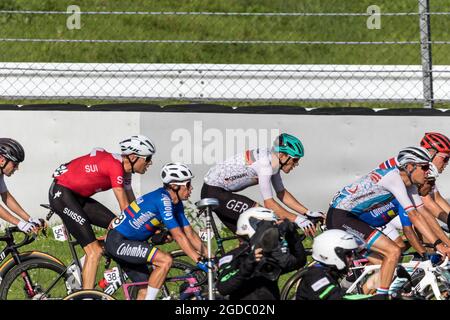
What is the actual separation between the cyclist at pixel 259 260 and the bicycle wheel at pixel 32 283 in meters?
2.34

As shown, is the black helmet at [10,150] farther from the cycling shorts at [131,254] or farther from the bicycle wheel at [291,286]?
the bicycle wheel at [291,286]

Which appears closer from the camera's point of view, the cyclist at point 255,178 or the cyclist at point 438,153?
the cyclist at point 255,178

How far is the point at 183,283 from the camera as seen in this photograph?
10539mm

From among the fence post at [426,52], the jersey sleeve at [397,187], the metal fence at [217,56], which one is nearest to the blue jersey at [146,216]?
the jersey sleeve at [397,187]

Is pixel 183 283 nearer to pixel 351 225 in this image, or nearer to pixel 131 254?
pixel 131 254

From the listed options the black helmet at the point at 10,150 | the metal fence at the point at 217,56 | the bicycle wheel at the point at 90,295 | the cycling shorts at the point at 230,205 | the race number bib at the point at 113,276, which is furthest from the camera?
the metal fence at the point at 217,56

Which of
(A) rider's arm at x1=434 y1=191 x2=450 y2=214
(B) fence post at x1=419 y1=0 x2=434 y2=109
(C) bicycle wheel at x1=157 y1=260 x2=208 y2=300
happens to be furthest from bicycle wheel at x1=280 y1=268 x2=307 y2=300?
(B) fence post at x1=419 y1=0 x2=434 y2=109

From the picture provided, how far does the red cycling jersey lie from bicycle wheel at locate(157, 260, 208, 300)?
1.07 m

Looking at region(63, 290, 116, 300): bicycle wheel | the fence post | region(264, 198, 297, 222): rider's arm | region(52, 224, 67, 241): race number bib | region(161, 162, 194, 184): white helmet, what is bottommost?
region(63, 290, 116, 300): bicycle wheel

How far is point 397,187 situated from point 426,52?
3.99m

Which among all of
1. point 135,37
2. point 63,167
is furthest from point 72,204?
point 135,37

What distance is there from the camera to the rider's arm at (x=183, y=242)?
408 inches

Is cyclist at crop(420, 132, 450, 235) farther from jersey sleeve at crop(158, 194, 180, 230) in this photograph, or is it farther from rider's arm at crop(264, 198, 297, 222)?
jersey sleeve at crop(158, 194, 180, 230)

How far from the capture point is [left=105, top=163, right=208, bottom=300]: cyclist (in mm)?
10445
